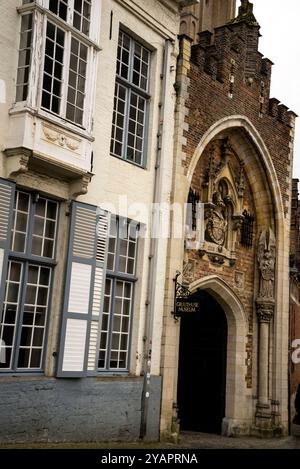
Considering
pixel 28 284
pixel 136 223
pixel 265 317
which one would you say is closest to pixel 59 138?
pixel 28 284

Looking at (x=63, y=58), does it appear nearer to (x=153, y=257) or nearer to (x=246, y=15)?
(x=153, y=257)

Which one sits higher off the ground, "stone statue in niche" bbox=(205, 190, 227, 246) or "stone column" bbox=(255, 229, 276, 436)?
"stone statue in niche" bbox=(205, 190, 227, 246)

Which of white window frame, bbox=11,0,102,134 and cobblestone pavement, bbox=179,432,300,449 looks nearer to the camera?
white window frame, bbox=11,0,102,134

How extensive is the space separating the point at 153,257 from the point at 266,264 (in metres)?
4.70

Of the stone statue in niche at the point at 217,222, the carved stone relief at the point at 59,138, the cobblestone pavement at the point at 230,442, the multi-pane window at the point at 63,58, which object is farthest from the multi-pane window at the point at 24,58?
the cobblestone pavement at the point at 230,442

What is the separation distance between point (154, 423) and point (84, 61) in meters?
6.73

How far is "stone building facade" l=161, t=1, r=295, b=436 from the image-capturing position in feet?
46.5

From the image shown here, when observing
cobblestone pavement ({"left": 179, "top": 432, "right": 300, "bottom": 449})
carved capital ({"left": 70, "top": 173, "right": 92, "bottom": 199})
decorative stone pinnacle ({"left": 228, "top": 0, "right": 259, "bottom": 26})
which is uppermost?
decorative stone pinnacle ({"left": 228, "top": 0, "right": 259, "bottom": 26})

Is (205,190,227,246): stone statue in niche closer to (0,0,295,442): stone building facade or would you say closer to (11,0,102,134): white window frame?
(0,0,295,442): stone building facade

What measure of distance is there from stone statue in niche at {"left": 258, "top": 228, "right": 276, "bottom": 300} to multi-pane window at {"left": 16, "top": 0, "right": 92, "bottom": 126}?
7.38 meters

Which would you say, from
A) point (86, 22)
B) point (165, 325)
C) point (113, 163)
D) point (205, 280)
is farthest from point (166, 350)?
point (86, 22)

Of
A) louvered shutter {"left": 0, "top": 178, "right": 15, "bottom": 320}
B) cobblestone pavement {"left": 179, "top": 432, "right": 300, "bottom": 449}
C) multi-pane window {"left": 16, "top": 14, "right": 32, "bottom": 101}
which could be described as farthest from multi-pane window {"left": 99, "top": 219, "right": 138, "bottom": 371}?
multi-pane window {"left": 16, "top": 14, "right": 32, "bottom": 101}

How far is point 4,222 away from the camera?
9.11m

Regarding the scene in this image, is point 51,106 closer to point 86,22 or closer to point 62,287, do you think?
point 86,22
